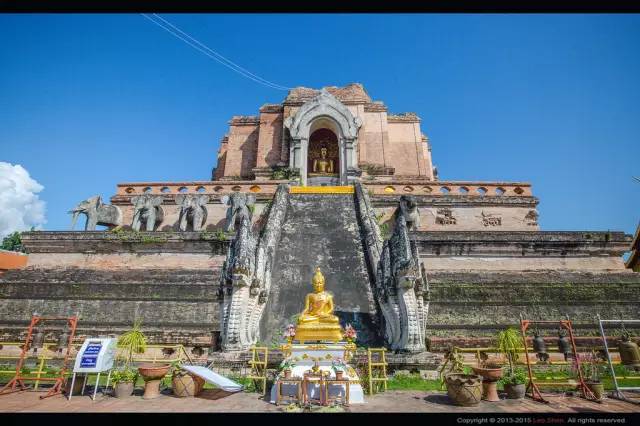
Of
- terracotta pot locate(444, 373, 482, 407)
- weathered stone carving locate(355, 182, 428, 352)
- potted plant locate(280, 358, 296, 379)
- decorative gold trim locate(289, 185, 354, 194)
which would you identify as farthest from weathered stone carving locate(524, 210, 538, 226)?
potted plant locate(280, 358, 296, 379)

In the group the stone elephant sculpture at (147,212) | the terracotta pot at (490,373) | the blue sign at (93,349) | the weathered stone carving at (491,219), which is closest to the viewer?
the terracotta pot at (490,373)

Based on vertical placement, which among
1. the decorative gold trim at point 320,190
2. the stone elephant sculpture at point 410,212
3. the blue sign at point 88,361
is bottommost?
the blue sign at point 88,361

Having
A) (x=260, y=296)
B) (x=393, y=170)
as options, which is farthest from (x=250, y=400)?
(x=393, y=170)

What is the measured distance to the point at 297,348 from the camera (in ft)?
19.5

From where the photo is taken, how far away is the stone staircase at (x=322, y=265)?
8828 mm

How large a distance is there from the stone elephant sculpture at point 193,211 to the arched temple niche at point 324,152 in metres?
9.22

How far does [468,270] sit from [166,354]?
9.12 metres

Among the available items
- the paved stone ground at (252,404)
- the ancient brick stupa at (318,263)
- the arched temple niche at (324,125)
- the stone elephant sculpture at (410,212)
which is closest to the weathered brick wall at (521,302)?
the ancient brick stupa at (318,263)

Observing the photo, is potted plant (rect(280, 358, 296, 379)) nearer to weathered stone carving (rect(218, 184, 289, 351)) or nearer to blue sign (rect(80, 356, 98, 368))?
weathered stone carving (rect(218, 184, 289, 351))

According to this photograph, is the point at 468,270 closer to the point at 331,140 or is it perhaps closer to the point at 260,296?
the point at 260,296

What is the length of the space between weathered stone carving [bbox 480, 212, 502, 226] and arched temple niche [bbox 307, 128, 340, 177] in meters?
10.2

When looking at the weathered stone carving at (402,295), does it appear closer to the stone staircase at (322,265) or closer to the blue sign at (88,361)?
the stone staircase at (322,265)

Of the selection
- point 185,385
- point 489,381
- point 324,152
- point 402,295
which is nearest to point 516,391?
point 489,381

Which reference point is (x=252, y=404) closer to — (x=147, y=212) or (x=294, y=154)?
(x=147, y=212)
